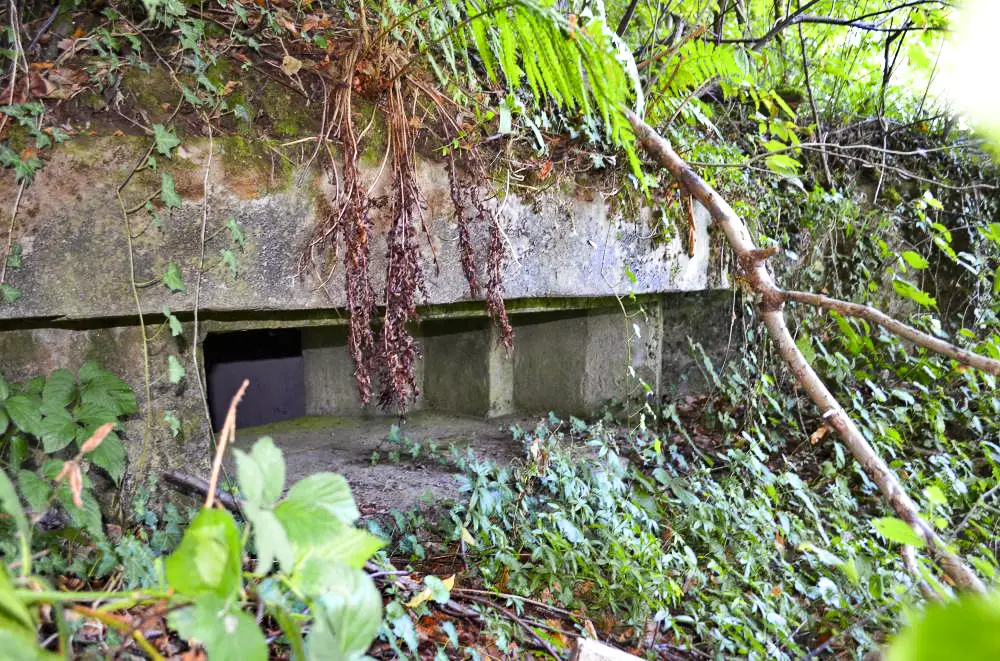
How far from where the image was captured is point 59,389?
5.68 feet

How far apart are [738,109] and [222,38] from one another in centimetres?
284

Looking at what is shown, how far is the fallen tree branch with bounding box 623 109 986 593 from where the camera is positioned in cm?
139

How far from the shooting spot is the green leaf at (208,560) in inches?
26.3

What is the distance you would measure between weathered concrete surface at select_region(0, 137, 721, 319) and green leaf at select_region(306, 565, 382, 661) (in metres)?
1.44

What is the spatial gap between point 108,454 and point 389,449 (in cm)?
174

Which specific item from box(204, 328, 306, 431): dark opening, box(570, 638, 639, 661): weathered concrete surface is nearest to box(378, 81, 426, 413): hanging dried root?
box(570, 638, 639, 661): weathered concrete surface

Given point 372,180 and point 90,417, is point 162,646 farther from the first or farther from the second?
point 372,180

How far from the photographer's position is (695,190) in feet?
8.05

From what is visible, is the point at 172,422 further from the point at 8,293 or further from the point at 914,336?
the point at 914,336

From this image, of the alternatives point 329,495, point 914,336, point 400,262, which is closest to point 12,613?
point 329,495

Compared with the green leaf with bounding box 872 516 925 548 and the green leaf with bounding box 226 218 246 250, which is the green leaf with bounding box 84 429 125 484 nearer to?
the green leaf with bounding box 226 218 246 250

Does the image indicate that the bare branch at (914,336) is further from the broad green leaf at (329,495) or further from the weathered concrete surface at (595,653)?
the broad green leaf at (329,495)

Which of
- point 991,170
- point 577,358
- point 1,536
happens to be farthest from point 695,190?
point 991,170

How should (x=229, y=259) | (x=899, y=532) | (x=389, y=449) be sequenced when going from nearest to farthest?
(x=899, y=532) < (x=229, y=259) < (x=389, y=449)
